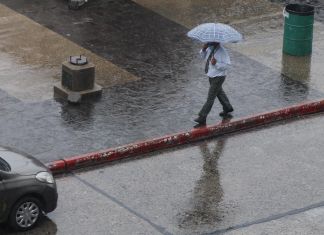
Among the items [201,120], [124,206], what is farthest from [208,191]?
[201,120]

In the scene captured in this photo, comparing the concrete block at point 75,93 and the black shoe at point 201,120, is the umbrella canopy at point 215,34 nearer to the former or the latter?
the black shoe at point 201,120

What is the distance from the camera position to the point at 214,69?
16.7 meters

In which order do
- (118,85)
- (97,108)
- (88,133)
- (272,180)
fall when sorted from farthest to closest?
(118,85) < (97,108) < (88,133) < (272,180)

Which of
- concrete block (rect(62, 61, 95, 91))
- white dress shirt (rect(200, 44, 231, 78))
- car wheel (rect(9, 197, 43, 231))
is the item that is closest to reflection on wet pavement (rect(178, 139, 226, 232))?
white dress shirt (rect(200, 44, 231, 78))

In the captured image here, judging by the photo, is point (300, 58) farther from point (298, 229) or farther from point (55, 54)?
point (298, 229)

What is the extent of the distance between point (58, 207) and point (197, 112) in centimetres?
430

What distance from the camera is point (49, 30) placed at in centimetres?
2155

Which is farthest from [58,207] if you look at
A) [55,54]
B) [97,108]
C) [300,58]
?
[300,58]

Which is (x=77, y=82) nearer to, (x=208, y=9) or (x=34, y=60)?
(x=34, y=60)

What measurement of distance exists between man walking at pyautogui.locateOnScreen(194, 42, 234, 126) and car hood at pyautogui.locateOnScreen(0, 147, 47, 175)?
13.8 feet

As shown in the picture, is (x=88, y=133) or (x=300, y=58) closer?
(x=88, y=133)

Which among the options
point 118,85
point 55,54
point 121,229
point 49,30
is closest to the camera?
point 121,229

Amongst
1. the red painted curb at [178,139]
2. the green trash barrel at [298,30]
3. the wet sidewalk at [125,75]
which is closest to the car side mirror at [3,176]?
the red painted curb at [178,139]

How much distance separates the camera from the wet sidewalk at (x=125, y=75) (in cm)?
1659
